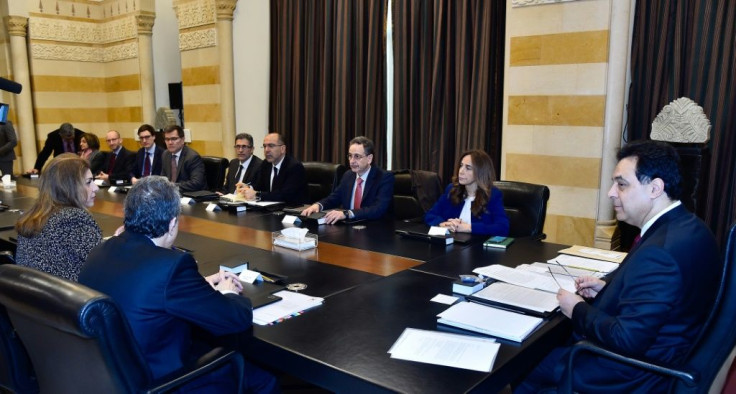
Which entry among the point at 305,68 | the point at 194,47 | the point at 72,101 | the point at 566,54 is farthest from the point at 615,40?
the point at 72,101

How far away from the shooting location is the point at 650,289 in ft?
5.28

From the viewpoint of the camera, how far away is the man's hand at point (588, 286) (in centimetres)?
A: 204

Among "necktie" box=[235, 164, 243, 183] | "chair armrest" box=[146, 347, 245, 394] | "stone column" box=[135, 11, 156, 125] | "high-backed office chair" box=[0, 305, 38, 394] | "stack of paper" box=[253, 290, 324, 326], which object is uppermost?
"stone column" box=[135, 11, 156, 125]

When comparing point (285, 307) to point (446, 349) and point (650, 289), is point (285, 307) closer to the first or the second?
point (446, 349)

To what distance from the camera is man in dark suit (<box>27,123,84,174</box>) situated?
7277 mm

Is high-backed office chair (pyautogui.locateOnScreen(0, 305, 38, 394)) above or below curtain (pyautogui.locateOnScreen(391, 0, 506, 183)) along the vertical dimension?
below

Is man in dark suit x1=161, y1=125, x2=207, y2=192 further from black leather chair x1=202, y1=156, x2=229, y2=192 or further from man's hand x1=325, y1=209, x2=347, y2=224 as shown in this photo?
man's hand x1=325, y1=209, x2=347, y2=224

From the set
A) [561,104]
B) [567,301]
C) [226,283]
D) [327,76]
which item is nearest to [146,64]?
[327,76]

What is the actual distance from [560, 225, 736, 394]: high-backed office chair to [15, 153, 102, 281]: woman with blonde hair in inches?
84.8

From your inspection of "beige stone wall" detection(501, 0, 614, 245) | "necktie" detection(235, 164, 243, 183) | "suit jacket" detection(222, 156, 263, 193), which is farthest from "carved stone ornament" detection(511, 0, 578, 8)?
"necktie" detection(235, 164, 243, 183)

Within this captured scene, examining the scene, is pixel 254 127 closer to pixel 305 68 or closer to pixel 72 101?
pixel 305 68

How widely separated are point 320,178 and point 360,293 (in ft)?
8.90

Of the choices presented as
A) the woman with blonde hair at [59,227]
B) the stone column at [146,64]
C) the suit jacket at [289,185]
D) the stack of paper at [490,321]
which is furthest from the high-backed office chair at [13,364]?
the stone column at [146,64]

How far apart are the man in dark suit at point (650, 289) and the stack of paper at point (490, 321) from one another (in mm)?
169
